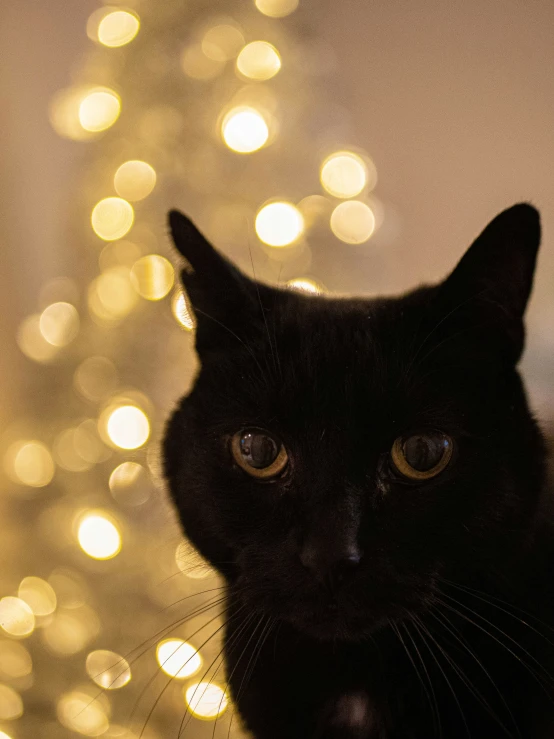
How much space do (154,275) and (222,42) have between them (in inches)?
19.8

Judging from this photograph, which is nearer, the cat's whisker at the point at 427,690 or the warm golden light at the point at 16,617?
the cat's whisker at the point at 427,690

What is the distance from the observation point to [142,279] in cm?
127

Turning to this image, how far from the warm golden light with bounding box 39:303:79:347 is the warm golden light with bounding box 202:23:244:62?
0.61m

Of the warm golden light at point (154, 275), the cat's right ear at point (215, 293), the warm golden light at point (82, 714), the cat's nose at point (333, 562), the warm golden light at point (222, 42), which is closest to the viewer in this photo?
the cat's nose at point (333, 562)

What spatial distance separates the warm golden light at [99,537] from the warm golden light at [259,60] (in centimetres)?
97

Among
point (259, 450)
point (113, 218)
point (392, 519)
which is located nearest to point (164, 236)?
point (113, 218)

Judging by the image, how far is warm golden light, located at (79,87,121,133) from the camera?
1334mm

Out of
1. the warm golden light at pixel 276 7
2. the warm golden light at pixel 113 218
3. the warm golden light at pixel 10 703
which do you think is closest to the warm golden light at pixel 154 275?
the warm golden light at pixel 113 218

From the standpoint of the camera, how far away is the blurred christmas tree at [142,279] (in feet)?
4.37

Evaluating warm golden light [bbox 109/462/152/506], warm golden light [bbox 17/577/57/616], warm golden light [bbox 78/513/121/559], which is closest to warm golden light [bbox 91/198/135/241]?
warm golden light [bbox 109/462/152/506]

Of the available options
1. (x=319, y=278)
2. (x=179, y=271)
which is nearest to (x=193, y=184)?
(x=319, y=278)

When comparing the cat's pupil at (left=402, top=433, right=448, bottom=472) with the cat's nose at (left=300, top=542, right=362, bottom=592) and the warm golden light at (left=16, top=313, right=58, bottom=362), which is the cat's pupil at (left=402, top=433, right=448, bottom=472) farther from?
the warm golden light at (left=16, top=313, right=58, bottom=362)

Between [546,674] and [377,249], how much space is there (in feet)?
3.68

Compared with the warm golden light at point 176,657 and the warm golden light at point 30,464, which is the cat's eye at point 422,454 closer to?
the warm golden light at point 176,657
